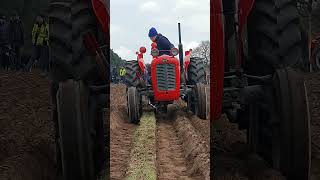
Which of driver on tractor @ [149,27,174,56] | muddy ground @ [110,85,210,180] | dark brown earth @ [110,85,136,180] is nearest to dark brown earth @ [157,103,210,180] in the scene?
muddy ground @ [110,85,210,180]

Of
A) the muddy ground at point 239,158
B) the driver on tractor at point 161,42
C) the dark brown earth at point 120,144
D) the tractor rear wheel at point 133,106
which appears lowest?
the dark brown earth at point 120,144

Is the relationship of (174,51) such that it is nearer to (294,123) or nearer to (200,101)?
(200,101)

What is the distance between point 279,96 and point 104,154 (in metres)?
1.40

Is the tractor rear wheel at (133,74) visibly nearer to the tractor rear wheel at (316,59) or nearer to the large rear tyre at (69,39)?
the tractor rear wheel at (316,59)

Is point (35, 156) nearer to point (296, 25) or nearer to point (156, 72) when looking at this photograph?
point (296, 25)

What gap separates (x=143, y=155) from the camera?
5137mm

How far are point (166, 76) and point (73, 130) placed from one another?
6.67 m

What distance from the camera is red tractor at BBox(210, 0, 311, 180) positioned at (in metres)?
2.88

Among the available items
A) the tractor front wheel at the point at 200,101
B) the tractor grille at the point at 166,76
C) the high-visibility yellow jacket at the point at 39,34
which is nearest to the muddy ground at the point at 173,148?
the tractor front wheel at the point at 200,101

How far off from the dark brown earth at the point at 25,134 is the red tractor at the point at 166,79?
1792 mm

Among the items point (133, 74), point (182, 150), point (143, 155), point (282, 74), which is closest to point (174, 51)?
point (133, 74)

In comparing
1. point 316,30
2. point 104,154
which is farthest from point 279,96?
point 316,30

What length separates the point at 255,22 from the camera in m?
3.31

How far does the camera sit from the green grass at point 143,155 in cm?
415
